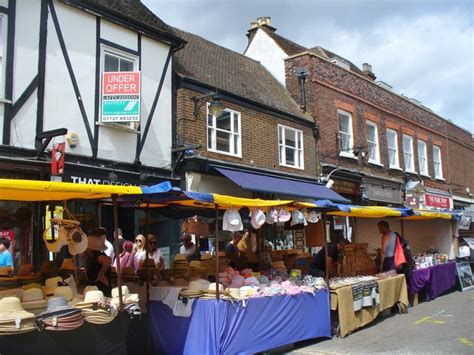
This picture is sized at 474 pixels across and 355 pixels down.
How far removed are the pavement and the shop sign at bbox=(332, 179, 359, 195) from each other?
7235mm

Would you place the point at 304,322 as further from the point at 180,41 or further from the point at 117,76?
the point at 180,41

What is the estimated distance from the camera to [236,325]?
21.6ft

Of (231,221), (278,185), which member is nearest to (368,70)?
(278,185)

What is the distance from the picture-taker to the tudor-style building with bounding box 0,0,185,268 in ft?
29.3

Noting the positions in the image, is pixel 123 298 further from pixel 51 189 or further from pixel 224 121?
pixel 224 121

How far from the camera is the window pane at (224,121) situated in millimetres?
13414

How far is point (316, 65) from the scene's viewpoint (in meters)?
17.0

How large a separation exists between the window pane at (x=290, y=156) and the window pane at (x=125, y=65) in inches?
238

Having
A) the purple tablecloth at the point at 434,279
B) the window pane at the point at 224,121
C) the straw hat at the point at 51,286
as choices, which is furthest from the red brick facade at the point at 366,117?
the straw hat at the point at 51,286

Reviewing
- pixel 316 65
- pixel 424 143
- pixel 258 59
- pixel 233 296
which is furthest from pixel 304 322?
pixel 424 143

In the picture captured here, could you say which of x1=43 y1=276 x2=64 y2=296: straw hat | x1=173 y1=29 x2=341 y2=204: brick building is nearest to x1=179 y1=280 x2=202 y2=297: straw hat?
x1=43 y1=276 x2=64 y2=296: straw hat

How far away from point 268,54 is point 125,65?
8.96 meters

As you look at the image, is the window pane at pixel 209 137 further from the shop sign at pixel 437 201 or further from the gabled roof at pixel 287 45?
the shop sign at pixel 437 201

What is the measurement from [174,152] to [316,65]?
24.5 ft
